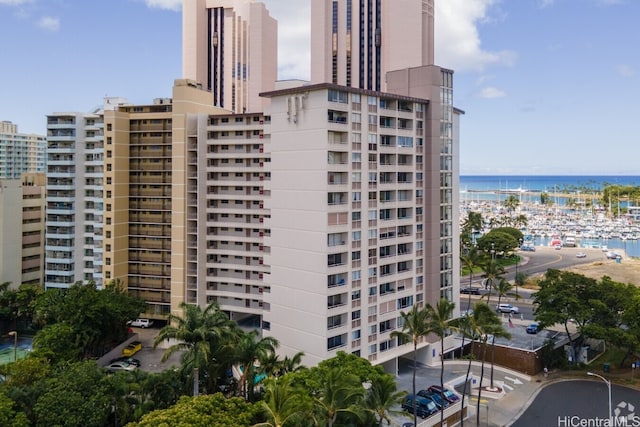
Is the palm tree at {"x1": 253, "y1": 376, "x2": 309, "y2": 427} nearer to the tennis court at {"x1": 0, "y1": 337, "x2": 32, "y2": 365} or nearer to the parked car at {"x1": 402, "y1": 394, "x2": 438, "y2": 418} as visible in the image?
the parked car at {"x1": 402, "y1": 394, "x2": 438, "y2": 418}

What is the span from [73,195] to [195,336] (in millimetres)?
42169

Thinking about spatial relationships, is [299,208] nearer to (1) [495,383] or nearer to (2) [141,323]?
(1) [495,383]

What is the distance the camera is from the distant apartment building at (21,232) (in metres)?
65.2

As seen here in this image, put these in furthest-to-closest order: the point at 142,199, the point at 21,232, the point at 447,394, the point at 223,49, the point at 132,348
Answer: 1. the point at 223,49
2. the point at 21,232
3. the point at 142,199
4. the point at 132,348
5. the point at 447,394

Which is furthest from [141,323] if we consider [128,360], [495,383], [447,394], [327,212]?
[495,383]

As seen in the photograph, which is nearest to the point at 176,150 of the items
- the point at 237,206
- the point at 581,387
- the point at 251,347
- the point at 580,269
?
the point at 237,206

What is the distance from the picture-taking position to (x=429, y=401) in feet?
131

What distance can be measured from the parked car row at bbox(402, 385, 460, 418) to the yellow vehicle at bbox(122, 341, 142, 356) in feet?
104

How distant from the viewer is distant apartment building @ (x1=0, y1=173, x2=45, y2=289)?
6519cm

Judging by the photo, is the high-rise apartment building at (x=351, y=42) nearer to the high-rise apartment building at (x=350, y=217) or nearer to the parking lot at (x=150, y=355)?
the high-rise apartment building at (x=350, y=217)

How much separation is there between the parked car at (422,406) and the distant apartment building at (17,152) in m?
134

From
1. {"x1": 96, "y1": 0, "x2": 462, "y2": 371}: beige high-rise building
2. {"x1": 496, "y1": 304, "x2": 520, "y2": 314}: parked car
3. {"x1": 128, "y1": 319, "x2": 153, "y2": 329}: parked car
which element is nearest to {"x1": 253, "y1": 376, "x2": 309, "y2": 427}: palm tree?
{"x1": 96, "y1": 0, "x2": 462, "y2": 371}: beige high-rise building

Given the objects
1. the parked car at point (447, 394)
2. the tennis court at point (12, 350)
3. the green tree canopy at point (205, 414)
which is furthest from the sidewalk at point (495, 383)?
the tennis court at point (12, 350)

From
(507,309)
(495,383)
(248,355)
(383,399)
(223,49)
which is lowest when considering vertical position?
(495,383)
